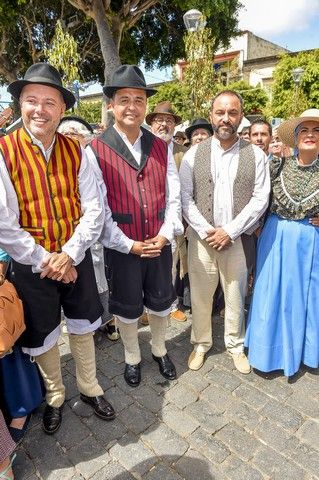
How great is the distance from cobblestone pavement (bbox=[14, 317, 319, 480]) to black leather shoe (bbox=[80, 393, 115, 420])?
5 centimetres

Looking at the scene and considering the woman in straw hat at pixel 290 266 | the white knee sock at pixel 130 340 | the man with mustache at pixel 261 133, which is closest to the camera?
the woman in straw hat at pixel 290 266

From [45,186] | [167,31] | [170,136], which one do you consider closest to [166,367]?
[45,186]

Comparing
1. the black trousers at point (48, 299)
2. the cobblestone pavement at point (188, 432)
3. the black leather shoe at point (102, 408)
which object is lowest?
the cobblestone pavement at point (188, 432)

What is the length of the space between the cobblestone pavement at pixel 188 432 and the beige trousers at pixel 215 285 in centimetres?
26

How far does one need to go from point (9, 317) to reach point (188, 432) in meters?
1.47

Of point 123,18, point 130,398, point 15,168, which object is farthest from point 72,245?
point 123,18

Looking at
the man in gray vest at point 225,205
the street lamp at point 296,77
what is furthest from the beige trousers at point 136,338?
the street lamp at point 296,77

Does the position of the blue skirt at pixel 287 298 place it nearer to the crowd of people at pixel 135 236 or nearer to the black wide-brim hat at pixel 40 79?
the crowd of people at pixel 135 236

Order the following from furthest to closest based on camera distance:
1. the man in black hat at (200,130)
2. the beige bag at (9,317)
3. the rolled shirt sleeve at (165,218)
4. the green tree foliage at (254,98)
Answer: the green tree foliage at (254,98)
the man in black hat at (200,130)
the rolled shirt sleeve at (165,218)
the beige bag at (9,317)

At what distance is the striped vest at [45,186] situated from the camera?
2004 mm

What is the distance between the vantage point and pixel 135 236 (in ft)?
8.65

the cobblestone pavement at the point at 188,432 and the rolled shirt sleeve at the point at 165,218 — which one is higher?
the rolled shirt sleeve at the point at 165,218

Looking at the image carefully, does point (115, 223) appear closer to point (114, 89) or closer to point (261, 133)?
point (114, 89)

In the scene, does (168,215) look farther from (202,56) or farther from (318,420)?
(202,56)
